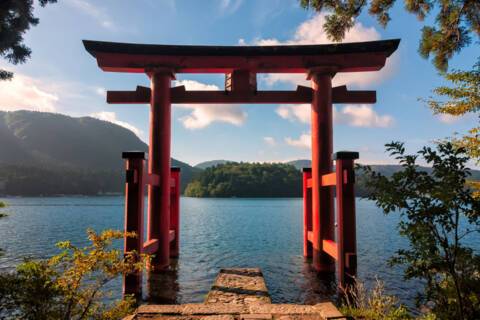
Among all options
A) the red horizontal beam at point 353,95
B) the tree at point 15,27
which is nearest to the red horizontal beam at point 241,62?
the red horizontal beam at point 353,95

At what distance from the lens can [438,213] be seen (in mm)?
2898

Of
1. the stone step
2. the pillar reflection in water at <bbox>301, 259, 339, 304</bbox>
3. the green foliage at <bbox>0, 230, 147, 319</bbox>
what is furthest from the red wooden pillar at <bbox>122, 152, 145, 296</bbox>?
the pillar reflection in water at <bbox>301, 259, 339, 304</bbox>

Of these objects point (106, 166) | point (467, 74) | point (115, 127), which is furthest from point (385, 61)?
point (115, 127)

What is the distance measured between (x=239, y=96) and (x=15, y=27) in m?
5.35

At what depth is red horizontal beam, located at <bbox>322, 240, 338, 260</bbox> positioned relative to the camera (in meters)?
7.28

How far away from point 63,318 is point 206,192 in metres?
88.9

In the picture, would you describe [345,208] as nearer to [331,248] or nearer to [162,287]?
[331,248]

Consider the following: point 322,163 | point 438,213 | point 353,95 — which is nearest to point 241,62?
point 353,95

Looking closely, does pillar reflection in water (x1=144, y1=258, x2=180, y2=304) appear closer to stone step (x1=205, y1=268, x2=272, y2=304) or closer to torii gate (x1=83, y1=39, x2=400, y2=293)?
torii gate (x1=83, y1=39, x2=400, y2=293)

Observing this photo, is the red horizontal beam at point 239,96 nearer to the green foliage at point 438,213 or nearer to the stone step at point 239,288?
the stone step at point 239,288

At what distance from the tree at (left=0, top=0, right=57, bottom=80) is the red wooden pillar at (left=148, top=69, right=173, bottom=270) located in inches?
135

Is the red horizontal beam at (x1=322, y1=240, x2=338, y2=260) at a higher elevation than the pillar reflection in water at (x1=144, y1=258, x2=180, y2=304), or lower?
higher

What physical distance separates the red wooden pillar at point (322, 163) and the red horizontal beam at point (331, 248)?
24 cm

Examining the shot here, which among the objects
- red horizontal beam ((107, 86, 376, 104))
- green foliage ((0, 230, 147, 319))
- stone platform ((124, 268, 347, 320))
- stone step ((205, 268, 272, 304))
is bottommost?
stone step ((205, 268, 272, 304))
